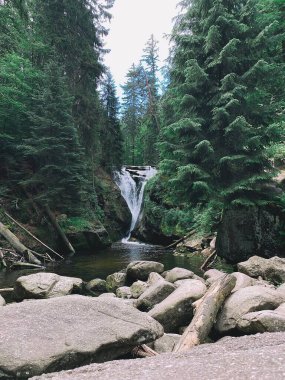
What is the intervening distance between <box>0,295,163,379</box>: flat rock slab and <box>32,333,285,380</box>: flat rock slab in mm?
380

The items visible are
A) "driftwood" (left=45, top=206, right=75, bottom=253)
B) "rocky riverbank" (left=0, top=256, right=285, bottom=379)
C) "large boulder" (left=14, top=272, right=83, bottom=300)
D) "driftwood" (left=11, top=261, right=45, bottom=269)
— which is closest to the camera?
"rocky riverbank" (left=0, top=256, right=285, bottom=379)

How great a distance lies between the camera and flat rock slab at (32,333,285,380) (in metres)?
3.02

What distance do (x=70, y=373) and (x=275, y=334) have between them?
9.25 ft

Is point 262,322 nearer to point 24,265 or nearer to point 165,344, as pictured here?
point 165,344

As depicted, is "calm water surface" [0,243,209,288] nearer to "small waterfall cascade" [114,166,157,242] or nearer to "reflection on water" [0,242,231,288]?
"reflection on water" [0,242,231,288]

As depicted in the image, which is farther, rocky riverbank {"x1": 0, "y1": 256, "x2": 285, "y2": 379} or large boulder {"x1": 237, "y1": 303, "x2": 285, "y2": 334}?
large boulder {"x1": 237, "y1": 303, "x2": 285, "y2": 334}

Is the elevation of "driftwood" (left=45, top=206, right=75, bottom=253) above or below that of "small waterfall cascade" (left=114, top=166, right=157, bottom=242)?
below

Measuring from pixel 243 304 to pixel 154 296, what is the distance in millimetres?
2434

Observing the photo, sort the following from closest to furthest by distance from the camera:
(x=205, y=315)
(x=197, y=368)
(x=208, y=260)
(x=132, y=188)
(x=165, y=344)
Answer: (x=197, y=368)
(x=165, y=344)
(x=205, y=315)
(x=208, y=260)
(x=132, y=188)

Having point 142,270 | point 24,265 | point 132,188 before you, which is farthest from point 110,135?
point 142,270

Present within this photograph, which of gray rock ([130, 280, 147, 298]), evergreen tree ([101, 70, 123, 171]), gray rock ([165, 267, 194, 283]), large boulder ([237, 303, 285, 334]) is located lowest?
gray rock ([130, 280, 147, 298])

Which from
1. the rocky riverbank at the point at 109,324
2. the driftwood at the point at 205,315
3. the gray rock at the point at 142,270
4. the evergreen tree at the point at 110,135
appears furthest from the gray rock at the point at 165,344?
the evergreen tree at the point at 110,135

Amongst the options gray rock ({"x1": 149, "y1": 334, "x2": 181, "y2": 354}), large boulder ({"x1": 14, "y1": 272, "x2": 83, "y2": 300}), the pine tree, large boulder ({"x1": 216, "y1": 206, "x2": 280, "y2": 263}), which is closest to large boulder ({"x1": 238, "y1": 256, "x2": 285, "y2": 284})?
large boulder ({"x1": 216, "y1": 206, "x2": 280, "y2": 263})

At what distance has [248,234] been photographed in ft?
43.0
